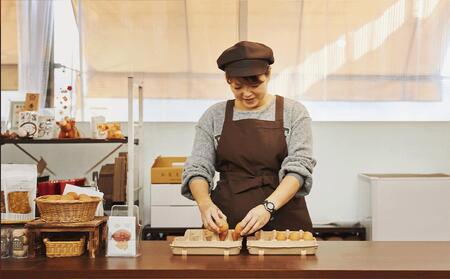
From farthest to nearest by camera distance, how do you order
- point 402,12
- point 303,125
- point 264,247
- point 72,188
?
point 402,12 → point 303,125 → point 72,188 → point 264,247

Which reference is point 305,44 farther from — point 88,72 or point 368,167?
point 88,72

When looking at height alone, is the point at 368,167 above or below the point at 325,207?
above

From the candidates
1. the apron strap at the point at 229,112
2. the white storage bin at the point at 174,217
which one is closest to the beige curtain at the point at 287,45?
the white storage bin at the point at 174,217

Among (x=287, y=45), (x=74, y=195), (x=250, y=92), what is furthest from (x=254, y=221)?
(x=287, y=45)

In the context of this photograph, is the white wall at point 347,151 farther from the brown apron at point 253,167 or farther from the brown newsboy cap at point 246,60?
the brown newsboy cap at point 246,60

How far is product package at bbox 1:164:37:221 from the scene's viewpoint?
2.20 meters

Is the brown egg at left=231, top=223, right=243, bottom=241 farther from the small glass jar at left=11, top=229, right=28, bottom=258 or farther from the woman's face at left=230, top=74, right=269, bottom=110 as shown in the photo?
the small glass jar at left=11, top=229, right=28, bottom=258

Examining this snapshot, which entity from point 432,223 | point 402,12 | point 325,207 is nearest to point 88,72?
point 325,207

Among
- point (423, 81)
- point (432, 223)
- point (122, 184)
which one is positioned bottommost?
point (432, 223)

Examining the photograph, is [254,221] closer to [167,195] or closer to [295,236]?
[295,236]

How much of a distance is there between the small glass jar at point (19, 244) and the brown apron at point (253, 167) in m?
0.84

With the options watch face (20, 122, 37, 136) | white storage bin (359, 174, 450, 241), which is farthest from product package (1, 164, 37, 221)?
white storage bin (359, 174, 450, 241)

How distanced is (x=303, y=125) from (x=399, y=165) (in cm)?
228

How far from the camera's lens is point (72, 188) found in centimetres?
226
